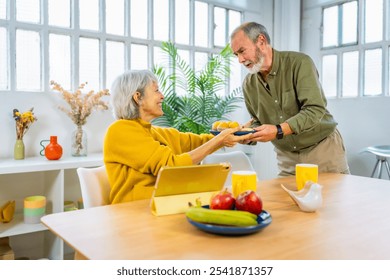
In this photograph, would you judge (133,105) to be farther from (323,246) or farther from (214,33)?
(214,33)

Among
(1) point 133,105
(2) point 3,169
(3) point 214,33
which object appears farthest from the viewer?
(3) point 214,33

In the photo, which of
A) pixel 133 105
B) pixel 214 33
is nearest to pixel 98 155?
pixel 133 105

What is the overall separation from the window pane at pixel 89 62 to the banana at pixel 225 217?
2607mm

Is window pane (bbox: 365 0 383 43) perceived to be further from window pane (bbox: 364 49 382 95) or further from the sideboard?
the sideboard

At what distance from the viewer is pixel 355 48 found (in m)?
4.39

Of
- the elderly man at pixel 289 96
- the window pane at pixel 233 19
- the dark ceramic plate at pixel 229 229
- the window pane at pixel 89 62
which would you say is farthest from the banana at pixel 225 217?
the window pane at pixel 233 19

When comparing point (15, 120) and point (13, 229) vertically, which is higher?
point (15, 120)

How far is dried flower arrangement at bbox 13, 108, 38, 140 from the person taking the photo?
290 cm

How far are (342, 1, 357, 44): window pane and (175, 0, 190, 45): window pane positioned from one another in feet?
6.05

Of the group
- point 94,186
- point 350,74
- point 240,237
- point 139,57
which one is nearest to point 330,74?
point 350,74

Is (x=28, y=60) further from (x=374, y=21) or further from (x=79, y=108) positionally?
(x=374, y=21)

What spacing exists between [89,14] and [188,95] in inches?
49.7

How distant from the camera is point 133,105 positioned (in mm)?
1950

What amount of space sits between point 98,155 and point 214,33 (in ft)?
6.75
